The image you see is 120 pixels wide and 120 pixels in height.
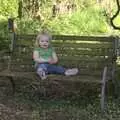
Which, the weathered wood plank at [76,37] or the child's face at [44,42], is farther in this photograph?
the weathered wood plank at [76,37]

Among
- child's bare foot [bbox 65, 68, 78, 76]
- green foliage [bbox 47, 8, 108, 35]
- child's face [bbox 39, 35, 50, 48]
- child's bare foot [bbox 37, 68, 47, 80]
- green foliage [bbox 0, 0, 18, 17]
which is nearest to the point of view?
child's bare foot [bbox 37, 68, 47, 80]

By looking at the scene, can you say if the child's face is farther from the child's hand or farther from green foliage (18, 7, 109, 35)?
green foliage (18, 7, 109, 35)

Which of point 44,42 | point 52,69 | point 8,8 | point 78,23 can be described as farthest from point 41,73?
point 78,23

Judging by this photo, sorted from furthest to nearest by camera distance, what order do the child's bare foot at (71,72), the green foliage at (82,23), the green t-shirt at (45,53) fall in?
the green foliage at (82,23)
the green t-shirt at (45,53)
the child's bare foot at (71,72)

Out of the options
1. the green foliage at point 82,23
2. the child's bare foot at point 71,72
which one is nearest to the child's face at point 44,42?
the child's bare foot at point 71,72

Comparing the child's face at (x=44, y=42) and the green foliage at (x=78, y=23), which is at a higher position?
the child's face at (x=44, y=42)

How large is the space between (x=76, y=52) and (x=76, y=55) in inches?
1.8

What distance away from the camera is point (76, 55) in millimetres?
7203

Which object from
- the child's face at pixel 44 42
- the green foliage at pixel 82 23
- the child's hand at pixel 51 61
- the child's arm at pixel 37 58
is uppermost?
the child's face at pixel 44 42

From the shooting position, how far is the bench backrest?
23.0 feet

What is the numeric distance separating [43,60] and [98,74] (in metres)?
0.80

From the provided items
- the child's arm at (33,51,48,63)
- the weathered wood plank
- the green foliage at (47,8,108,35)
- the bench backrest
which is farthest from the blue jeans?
the green foliage at (47,8,108,35)

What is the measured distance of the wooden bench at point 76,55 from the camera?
22.6ft

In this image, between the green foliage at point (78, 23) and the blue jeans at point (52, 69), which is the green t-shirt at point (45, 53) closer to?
the blue jeans at point (52, 69)
